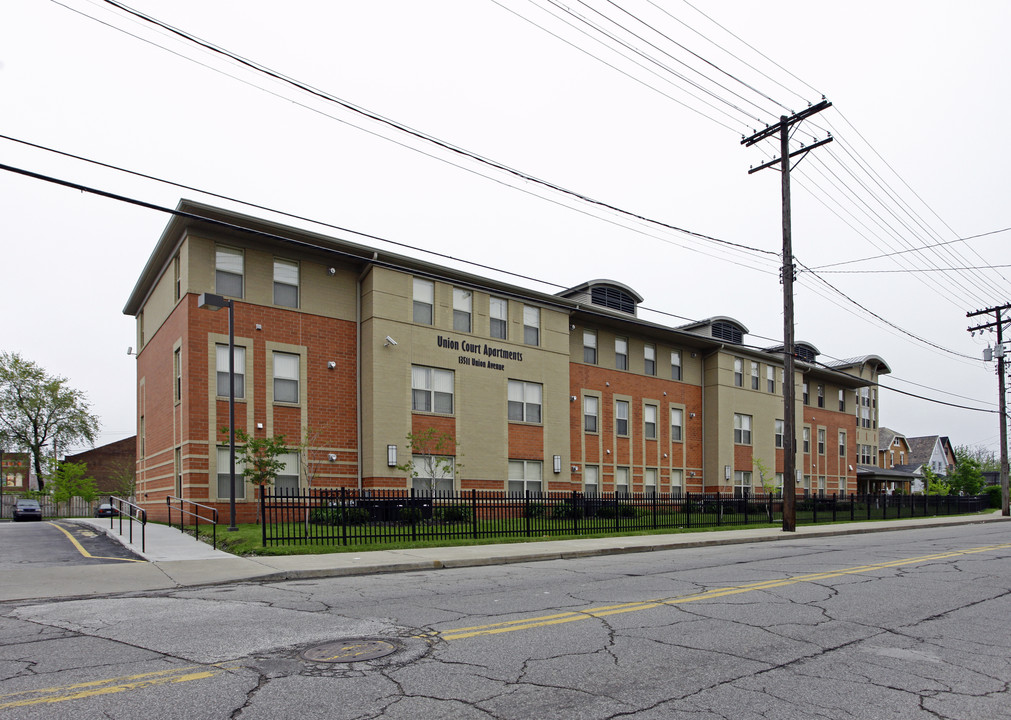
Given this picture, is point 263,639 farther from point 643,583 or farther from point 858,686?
point 643,583

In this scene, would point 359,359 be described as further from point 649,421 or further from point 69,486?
point 69,486

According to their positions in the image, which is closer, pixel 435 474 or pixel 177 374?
pixel 177 374

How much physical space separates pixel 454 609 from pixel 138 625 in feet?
11.2

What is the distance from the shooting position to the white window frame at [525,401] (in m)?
29.5

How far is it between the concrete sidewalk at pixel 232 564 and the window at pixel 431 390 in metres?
9.15

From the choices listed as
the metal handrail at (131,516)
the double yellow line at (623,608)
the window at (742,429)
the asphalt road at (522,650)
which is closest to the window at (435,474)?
the metal handrail at (131,516)

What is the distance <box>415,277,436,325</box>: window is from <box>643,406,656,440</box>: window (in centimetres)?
1430

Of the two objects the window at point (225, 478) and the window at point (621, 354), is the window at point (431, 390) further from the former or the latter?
the window at point (621, 354)

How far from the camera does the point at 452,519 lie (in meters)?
18.9

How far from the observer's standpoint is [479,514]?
76.4ft

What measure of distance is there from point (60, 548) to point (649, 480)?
2646 centimetres

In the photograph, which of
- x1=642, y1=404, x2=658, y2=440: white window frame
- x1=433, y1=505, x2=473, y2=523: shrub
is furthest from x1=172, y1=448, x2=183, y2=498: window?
x1=642, y1=404, x2=658, y2=440: white window frame

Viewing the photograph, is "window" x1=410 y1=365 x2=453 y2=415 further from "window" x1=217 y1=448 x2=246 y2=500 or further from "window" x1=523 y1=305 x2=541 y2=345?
"window" x1=217 y1=448 x2=246 y2=500

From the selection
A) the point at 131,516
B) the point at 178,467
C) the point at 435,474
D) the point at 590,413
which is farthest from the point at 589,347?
the point at 131,516
